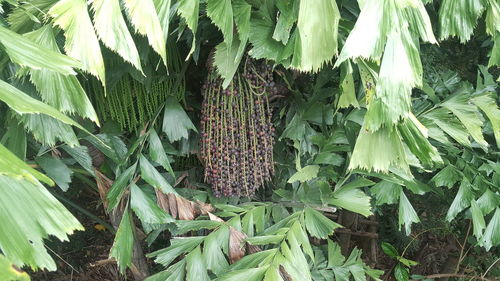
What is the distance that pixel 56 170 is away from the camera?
109cm

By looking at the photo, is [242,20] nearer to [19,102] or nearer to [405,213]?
[19,102]

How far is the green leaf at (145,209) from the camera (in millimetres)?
1107

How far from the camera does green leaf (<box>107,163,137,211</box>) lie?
112cm

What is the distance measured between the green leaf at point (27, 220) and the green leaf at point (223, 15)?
0.48 meters

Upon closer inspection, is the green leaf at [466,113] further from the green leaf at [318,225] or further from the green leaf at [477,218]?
the green leaf at [318,225]

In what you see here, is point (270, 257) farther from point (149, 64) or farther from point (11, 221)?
point (11, 221)

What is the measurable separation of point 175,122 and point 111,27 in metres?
0.49

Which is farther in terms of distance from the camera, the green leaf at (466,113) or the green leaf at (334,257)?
the green leaf at (334,257)

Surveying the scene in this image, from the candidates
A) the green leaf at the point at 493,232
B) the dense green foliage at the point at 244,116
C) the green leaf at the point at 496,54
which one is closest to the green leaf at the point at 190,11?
the dense green foliage at the point at 244,116

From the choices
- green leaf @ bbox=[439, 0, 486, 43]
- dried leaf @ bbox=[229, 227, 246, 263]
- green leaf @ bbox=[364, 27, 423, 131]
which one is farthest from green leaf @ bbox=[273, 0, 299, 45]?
dried leaf @ bbox=[229, 227, 246, 263]

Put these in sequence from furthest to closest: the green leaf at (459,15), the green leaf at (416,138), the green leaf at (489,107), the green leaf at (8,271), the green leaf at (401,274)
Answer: the green leaf at (401,274), the green leaf at (489,107), the green leaf at (459,15), the green leaf at (416,138), the green leaf at (8,271)

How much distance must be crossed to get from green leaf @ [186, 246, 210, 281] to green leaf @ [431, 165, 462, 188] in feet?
2.18

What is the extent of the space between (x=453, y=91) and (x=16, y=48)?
128 cm

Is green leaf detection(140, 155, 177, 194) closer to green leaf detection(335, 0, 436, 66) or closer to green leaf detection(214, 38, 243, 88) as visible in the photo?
green leaf detection(214, 38, 243, 88)
